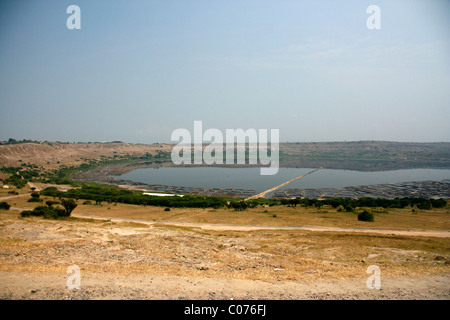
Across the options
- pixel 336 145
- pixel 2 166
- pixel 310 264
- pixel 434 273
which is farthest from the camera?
pixel 336 145

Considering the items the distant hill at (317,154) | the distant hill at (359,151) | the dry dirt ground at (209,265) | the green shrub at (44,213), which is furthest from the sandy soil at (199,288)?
the distant hill at (359,151)

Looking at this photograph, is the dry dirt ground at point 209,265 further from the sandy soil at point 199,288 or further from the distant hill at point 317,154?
the distant hill at point 317,154

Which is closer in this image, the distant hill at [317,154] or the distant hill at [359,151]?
the distant hill at [317,154]

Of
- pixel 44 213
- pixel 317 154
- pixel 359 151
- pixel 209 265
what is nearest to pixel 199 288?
pixel 209 265

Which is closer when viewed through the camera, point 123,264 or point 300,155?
point 123,264

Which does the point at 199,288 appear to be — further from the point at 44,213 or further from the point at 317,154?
the point at 317,154

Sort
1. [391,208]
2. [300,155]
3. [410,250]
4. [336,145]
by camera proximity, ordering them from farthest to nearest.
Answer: [336,145] → [300,155] → [391,208] → [410,250]

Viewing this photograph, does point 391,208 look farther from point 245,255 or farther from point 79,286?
point 79,286

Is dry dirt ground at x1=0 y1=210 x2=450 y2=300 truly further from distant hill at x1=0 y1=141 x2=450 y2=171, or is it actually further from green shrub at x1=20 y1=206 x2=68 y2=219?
distant hill at x1=0 y1=141 x2=450 y2=171

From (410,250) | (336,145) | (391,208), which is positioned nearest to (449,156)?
(336,145)
